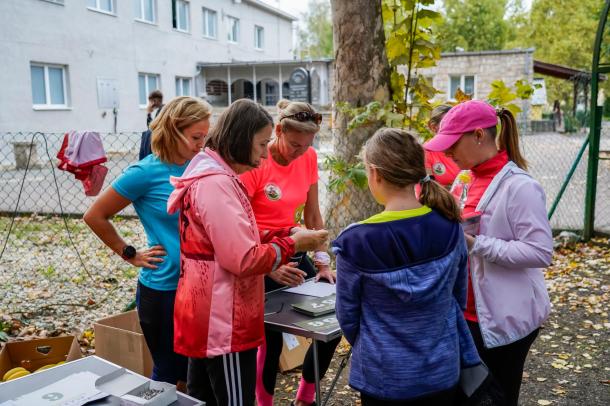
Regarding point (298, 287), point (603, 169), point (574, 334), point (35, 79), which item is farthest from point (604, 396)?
point (35, 79)

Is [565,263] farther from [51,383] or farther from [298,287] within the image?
[51,383]

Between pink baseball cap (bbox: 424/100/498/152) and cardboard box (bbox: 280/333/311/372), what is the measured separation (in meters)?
1.99

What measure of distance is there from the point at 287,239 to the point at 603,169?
9.39 m

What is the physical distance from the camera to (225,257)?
1.92 metres

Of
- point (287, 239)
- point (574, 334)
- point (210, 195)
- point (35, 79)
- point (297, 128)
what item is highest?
point (35, 79)

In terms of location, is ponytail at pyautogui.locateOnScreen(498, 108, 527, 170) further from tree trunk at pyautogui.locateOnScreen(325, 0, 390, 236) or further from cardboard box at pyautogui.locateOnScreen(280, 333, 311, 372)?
tree trunk at pyautogui.locateOnScreen(325, 0, 390, 236)

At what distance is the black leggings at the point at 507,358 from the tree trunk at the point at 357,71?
3.22m

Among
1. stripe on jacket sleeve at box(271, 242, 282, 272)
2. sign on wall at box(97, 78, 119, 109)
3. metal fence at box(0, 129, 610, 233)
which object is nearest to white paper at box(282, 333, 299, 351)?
stripe on jacket sleeve at box(271, 242, 282, 272)

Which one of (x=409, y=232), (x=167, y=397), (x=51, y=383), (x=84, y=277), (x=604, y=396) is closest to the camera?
(x=409, y=232)

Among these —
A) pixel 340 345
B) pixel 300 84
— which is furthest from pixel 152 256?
pixel 300 84

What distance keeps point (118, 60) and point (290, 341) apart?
58.0 feet

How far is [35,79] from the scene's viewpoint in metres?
16.2

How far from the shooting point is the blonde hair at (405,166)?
5.93 feet

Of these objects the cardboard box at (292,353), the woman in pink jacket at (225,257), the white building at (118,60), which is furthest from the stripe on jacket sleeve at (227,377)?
the white building at (118,60)
